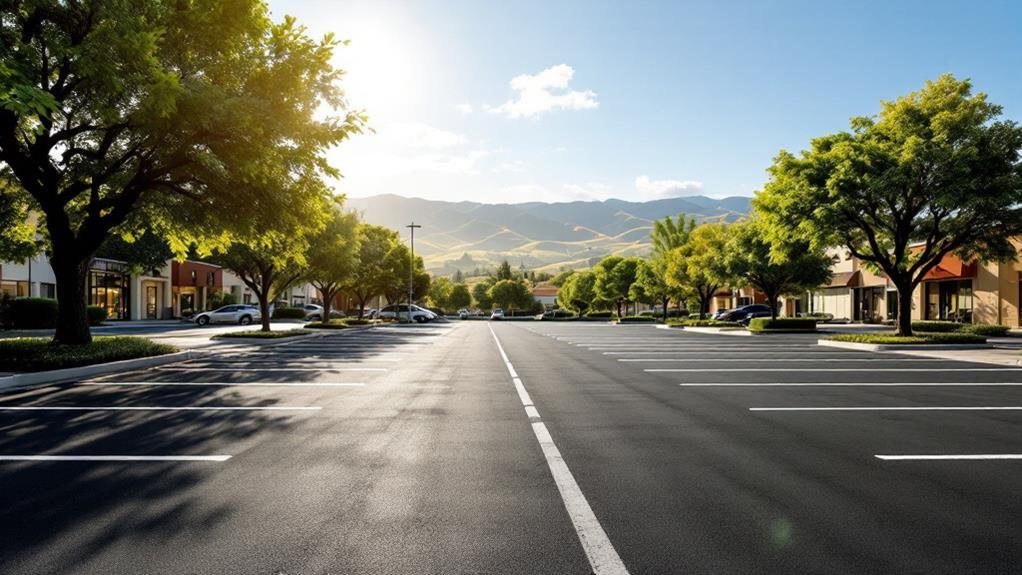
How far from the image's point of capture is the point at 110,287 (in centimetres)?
5053

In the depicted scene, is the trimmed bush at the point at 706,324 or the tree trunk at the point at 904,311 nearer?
the tree trunk at the point at 904,311

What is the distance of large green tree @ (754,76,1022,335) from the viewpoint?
21.8 meters

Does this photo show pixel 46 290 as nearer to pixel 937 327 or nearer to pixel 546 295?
pixel 937 327

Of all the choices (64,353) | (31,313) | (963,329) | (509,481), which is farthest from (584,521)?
(31,313)

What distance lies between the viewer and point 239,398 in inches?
400

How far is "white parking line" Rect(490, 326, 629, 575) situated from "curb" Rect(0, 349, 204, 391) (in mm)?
10910

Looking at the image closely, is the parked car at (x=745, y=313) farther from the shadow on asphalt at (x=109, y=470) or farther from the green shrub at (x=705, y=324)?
the shadow on asphalt at (x=109, y=470)

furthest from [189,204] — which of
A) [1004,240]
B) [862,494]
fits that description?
[1004,240]

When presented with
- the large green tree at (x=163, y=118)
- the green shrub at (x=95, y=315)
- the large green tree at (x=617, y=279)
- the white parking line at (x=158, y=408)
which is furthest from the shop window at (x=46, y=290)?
the large green tree at (x=617, y=279)

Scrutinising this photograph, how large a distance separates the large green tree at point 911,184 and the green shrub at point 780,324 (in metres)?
9.91

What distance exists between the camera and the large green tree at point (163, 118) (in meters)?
12.6

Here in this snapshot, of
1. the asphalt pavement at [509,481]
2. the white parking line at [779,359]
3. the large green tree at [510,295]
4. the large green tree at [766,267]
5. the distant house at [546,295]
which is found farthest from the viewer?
the distant house at [546,295]

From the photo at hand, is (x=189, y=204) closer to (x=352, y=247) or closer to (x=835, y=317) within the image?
(x=352, y=247)

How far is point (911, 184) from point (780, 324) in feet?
50.3
